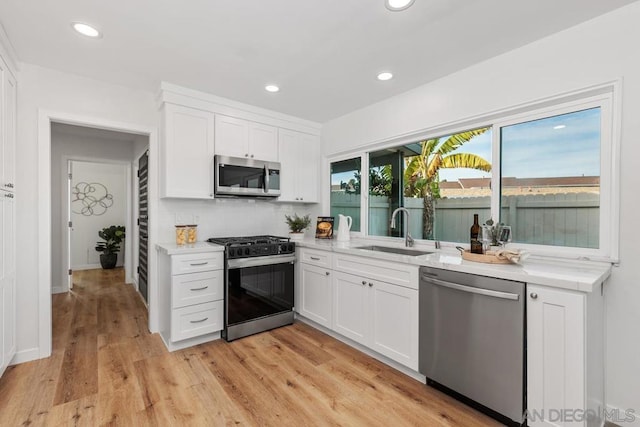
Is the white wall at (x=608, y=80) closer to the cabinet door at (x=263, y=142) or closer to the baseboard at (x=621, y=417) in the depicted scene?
the baseboard at (x=621, y=417)

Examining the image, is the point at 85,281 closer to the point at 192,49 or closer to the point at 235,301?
the point at 235,301

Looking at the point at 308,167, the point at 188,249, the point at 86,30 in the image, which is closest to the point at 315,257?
the point at 188,249

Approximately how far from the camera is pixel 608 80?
1.79 meters

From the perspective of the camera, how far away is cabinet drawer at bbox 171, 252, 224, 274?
104 inches

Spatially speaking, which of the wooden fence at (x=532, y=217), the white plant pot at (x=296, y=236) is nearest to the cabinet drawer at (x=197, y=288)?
the white plant pot at (x=296, y=236)

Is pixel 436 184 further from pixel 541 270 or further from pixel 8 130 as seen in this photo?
pixel 8 130

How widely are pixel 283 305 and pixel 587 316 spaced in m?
2.52

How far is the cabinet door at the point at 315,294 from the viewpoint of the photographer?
2.97 m

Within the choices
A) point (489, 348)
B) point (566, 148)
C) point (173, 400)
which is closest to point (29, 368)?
point (173, 400)

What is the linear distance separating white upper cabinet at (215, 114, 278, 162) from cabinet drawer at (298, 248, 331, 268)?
1226 millimetres

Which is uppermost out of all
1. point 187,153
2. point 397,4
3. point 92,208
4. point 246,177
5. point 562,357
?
point 397,4

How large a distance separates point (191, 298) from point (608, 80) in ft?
11.3

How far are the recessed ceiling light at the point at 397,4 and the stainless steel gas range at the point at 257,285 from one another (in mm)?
2245

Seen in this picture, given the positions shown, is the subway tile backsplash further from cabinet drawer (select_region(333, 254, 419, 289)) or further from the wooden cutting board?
the wooden cutting board
